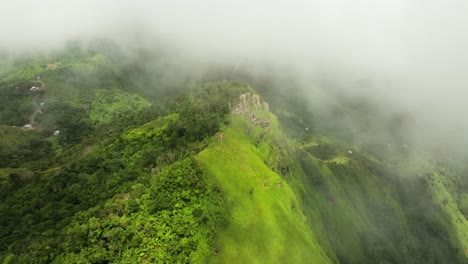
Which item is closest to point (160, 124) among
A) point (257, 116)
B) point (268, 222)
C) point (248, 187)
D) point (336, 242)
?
point (257, 116)

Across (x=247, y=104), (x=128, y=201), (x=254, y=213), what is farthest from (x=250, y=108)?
(x=128, y=201)

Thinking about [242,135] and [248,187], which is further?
[242,135]

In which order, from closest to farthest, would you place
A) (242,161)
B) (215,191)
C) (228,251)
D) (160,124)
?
(228,251), (215,191), (242,161), (160,124)

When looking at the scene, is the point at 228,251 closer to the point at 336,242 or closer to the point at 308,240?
the point at 308,240

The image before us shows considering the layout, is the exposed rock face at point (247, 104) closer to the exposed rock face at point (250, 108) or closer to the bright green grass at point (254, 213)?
the exposed rock face at point (250, 108)

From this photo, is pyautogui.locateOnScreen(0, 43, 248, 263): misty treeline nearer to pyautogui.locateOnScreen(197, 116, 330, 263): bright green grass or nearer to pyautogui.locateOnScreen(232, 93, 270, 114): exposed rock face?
pyautogui.locateOnScreen(197, 116, 330, 263): bright green grass

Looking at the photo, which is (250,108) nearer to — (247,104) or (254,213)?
(247,104)
